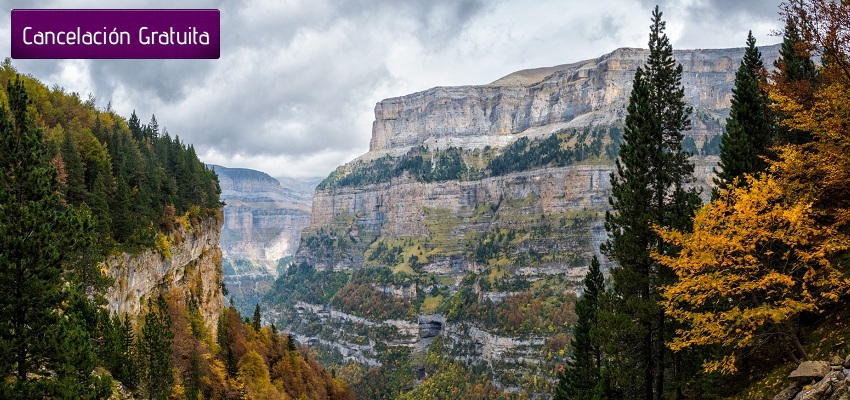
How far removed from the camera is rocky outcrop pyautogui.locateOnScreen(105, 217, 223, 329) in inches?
1740

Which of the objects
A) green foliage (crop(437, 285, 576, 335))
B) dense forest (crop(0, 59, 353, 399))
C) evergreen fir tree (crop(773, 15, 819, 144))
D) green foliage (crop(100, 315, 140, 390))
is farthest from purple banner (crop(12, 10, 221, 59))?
green foliage (crop(437, 285, 576, 335))

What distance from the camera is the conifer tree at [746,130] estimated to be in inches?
1258

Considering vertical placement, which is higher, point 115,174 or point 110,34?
point 110,34

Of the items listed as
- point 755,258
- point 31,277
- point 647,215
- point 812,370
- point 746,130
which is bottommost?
point 812,370

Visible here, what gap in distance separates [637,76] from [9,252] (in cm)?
3359

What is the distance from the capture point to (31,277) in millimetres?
20859

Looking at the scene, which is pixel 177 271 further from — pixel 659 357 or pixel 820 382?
pixel 820 382

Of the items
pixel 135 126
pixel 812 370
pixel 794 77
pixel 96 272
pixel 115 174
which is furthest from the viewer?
pixel 135 126

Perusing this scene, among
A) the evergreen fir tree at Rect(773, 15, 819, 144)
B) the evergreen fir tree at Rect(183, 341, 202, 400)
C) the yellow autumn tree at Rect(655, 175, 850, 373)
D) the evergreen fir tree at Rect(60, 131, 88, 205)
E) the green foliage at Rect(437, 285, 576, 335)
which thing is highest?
the evergreen fir tree at Rect(773, 15, 819, 144)

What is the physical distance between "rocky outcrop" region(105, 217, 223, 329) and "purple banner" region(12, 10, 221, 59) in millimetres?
18737

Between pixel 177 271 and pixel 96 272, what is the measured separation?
27.1 metres

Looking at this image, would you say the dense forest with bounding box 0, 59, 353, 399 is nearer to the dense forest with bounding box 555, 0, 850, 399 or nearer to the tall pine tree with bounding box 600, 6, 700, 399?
the dense forest with bounding box 555, 0, 850, 399

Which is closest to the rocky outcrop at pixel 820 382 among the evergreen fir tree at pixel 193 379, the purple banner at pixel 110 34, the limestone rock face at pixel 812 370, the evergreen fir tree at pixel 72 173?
the limestone rock face at pixel 812 370

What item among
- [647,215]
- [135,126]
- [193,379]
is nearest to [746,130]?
[647,215]
